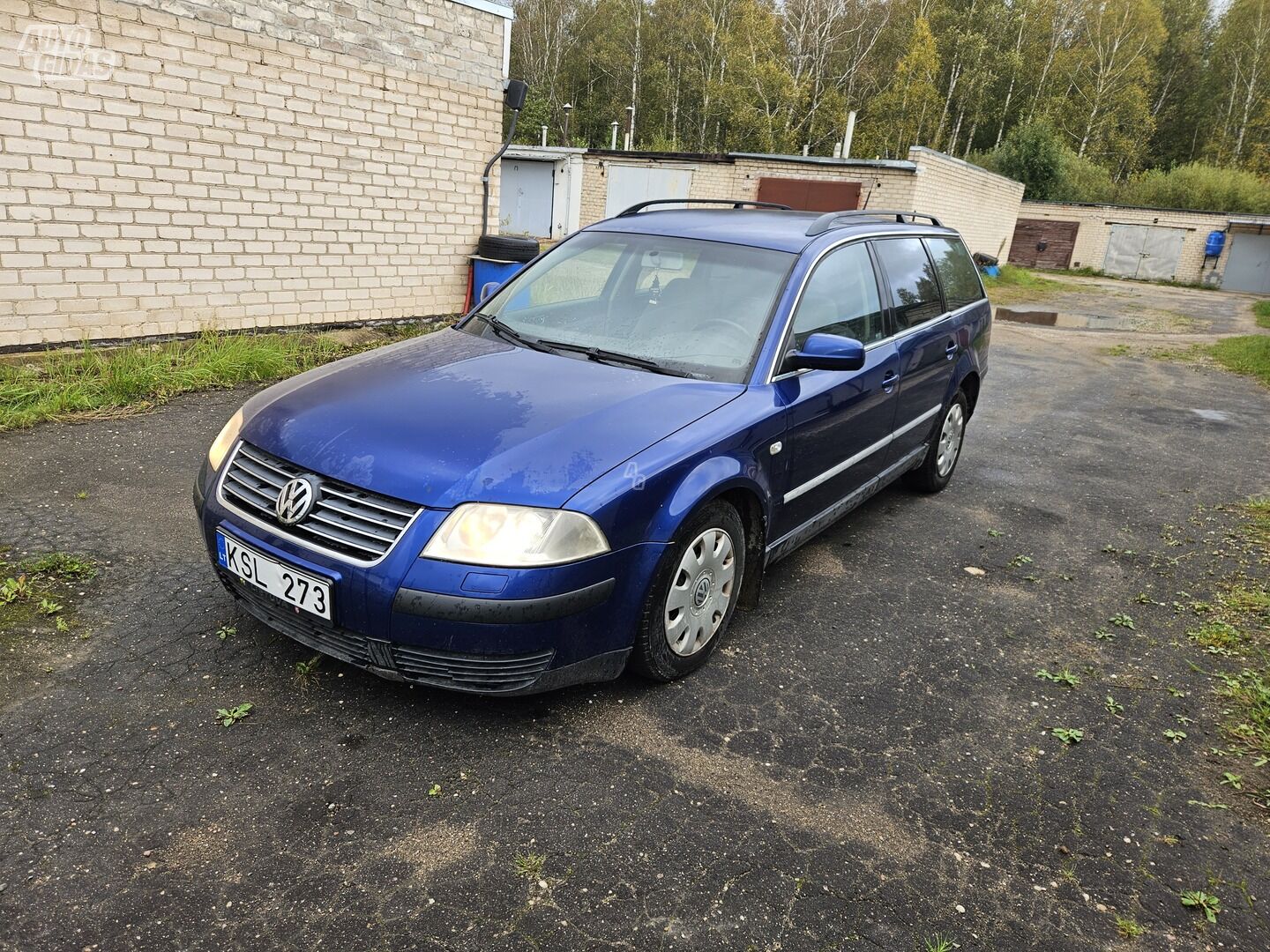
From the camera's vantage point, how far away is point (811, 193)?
2139 centimetres

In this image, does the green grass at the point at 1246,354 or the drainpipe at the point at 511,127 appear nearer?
the drainpipe at the point at 511,127

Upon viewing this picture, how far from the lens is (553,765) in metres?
2.68

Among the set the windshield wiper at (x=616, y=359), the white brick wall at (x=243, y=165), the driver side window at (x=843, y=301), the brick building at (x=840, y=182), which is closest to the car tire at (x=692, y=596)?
the windshield wiper at (x=616, y=359)

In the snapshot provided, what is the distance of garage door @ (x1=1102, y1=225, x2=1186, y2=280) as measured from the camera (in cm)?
3412

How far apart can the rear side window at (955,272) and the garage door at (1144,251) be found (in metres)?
34.7

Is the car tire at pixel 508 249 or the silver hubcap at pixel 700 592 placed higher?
the car tire at pixel 508 249

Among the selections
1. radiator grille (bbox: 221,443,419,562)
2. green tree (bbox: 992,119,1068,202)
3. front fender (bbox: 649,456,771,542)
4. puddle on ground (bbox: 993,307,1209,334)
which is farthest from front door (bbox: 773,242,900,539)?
green tree (bbox: 992,119,1068,202)

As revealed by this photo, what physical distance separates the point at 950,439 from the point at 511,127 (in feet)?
23.7

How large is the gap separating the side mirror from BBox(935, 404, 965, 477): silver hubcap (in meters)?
2.25

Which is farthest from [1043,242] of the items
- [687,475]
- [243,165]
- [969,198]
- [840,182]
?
[687,475]

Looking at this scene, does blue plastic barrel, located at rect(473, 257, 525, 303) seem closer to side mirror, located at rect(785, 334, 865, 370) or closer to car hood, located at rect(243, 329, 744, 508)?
car hood, located at rect(243, 329, 744, 508)

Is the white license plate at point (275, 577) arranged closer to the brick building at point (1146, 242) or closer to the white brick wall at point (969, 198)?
the white brick wall at point (969, 198)

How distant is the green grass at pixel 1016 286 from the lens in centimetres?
2192

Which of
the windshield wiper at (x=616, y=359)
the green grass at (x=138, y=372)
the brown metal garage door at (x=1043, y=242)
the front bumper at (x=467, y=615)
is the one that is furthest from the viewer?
the brown metal garage door at (x=1043, y=242)
